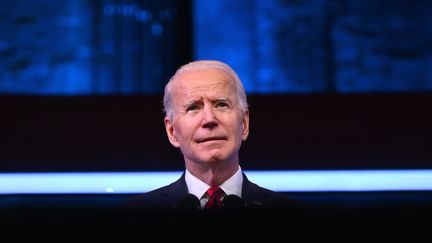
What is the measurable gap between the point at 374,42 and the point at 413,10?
23 centimetres

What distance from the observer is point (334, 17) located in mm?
2715

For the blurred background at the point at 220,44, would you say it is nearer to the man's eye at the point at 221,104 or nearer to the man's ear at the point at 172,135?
the man's ear at the point at 172,135

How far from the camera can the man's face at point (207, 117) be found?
137 centimetres

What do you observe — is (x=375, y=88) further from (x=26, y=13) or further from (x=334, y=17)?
(x=26, y=13)

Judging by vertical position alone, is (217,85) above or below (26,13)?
below

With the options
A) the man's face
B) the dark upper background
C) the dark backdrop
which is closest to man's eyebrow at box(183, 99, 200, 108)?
the man's face

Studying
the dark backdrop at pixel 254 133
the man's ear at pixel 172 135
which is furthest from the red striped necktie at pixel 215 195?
the dark backdrop at pixel 254 133

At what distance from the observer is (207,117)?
53.8 inches

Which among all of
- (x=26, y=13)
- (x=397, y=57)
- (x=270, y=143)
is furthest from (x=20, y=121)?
(x=397, y=57)

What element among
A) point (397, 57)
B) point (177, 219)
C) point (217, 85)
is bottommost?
point (177, 219)

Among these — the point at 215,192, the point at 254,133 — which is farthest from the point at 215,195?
the point at 254,133

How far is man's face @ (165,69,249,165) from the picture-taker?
1368 millimetres

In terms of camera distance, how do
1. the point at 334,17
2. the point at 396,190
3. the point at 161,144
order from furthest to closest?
the point at 334,17 → the point at 161,144 → the point at 396,190

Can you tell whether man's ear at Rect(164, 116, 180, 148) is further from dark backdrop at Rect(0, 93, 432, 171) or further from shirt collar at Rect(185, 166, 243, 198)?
dark backdrop at Rect(0, 93, 432, 171)
